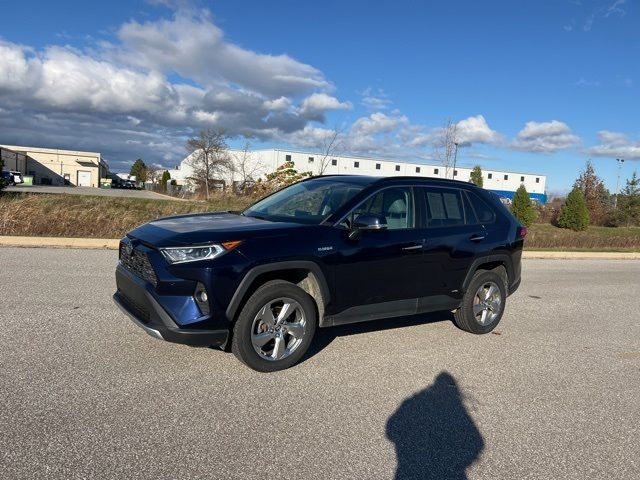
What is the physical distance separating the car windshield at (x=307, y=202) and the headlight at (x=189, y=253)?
1.04 m

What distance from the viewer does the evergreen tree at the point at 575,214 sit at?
106 feet

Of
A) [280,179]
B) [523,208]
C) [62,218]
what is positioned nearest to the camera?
[62,218]

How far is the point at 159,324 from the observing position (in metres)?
4.24

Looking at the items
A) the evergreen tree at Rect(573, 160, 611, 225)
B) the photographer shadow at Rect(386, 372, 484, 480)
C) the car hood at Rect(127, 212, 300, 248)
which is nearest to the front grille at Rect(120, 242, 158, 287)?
the car hood at Rect(127, 212, 300, 248)

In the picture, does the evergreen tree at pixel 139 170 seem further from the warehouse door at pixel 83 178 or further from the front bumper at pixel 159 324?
the front bumper at pixel 159 324

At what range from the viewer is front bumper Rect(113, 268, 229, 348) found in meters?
4.18

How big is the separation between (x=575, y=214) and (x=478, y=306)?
29711 millimetres

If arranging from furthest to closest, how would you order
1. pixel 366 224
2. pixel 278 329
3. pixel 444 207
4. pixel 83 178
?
pixel 83 178 → pixel 444 207 → pixel 366 224 → pixel 278 329

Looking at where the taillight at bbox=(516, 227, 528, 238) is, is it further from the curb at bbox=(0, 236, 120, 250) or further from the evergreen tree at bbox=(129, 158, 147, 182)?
the evergreen tree at bbox=(129, 158, 147, 182)

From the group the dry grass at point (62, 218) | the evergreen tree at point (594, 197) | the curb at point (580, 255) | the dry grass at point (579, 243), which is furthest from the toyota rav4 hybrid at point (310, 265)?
the evergreen tree at point (594, 197)

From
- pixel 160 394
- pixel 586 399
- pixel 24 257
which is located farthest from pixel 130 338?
pixel 24 257

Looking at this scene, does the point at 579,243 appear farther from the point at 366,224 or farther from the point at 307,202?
the point at 366,224

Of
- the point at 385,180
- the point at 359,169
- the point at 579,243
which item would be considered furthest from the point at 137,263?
the point at 359,169

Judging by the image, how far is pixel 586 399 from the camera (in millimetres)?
4551
